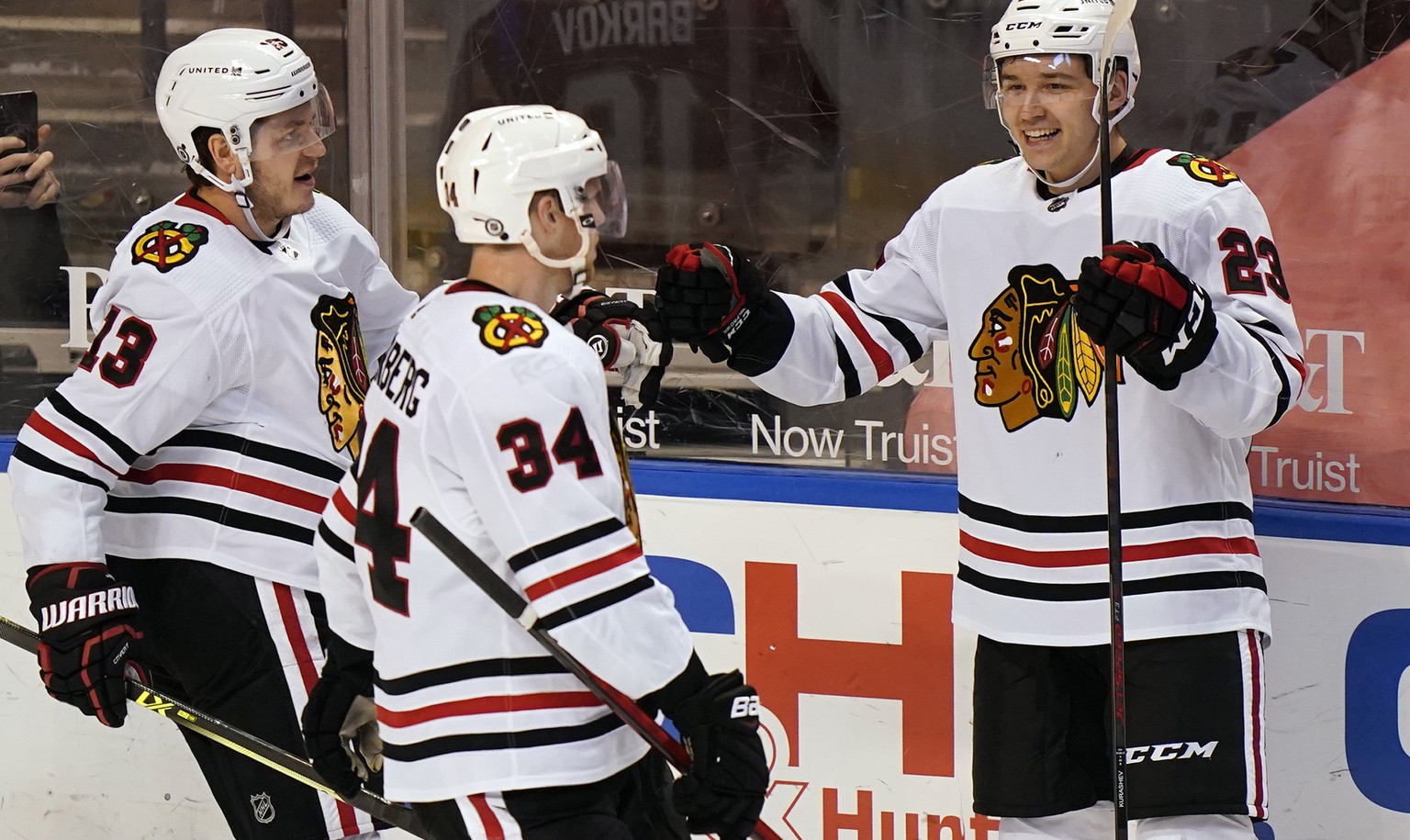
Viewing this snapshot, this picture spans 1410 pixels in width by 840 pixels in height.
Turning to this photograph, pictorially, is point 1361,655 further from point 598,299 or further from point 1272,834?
point 598,299

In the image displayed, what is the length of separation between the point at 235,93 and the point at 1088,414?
1.36 m

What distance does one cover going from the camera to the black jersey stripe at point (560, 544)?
1.87 m

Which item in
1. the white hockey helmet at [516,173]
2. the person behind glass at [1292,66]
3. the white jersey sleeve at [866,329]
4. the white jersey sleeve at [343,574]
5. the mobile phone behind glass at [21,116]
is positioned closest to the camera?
the white hockey helmet at [516,173]

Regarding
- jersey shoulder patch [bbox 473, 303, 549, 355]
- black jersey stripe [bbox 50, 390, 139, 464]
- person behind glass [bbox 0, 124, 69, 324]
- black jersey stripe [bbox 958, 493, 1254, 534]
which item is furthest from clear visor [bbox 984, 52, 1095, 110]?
person behind glass [bbox 0, 124, 69, 324]

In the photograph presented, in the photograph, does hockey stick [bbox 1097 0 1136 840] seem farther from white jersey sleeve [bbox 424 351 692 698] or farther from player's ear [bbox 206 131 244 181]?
player's ear [bbox 206 131 244 181]

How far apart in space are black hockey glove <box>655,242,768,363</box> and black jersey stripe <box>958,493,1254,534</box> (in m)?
0.45

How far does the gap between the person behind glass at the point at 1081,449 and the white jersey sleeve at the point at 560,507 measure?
2.53ft

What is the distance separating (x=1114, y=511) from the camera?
228 centimetres

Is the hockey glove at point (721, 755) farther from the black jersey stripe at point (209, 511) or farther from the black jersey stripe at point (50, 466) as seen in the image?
the black jersey stripe at point (50, 466)

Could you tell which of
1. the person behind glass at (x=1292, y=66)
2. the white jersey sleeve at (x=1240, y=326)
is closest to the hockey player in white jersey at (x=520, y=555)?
the white jersey sleeve at (x=1240, y=326)

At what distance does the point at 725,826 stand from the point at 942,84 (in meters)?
1.75

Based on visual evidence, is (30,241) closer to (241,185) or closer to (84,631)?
(241,185)

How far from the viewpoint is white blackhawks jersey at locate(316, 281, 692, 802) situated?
187 centimetres

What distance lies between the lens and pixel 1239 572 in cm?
246
